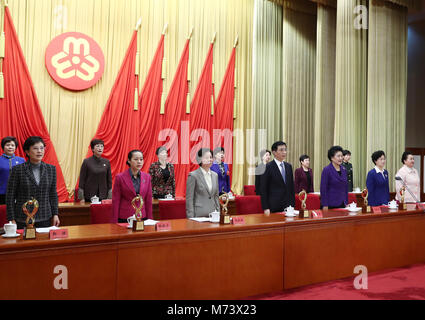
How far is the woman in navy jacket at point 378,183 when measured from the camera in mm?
4609

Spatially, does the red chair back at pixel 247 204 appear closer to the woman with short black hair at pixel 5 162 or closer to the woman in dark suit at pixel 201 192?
the woman in dark suit at pixel 201 192

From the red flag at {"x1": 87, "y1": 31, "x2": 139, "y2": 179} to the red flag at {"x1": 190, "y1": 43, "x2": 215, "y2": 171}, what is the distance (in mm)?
1174

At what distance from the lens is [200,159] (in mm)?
3533

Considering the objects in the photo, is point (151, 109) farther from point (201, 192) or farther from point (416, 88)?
point (416, 88)

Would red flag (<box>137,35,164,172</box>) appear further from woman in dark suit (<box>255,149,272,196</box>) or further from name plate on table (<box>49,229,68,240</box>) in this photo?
name plate on table (<box>49,229,68,240</box>)

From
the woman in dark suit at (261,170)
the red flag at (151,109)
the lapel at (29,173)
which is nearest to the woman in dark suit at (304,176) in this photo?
the woman in dark suit at (261,170)

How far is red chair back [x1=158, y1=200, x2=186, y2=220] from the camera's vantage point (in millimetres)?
4004

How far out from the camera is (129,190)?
10.7ft

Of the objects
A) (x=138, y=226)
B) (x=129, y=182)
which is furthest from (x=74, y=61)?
(x=138, y=226)

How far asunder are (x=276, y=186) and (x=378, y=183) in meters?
1.36

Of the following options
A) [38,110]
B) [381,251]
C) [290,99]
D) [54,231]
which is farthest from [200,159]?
[290,99]

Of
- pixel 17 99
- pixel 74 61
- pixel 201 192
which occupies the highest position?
pixel 74 61

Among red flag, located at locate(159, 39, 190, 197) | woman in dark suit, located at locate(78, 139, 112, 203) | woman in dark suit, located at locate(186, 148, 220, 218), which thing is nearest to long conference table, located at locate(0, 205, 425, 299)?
woman in dark suit, located at locate(186, 148, 220, 218)

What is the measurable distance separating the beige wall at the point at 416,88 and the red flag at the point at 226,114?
469 cm
